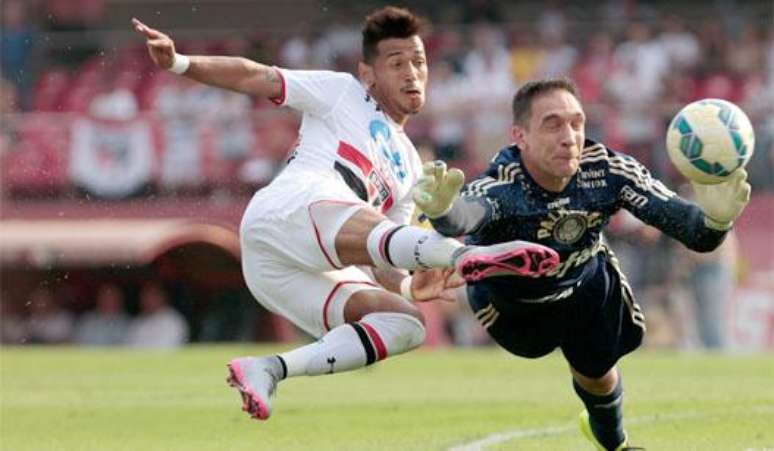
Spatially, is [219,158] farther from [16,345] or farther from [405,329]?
[405,329]

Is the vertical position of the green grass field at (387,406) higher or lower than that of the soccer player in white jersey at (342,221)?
lower

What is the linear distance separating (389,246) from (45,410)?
569 centimetres

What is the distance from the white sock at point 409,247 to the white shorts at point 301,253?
0.39 metres

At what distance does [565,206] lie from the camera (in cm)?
857

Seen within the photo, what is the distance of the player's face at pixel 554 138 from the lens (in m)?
8.44

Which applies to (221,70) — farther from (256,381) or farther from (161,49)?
(256,381)

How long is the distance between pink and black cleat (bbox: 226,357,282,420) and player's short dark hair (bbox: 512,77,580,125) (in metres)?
1.80

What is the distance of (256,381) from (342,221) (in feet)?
3.45

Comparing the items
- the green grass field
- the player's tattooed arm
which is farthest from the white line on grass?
the player's tattooed arm

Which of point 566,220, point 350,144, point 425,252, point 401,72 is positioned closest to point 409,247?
point 425,252

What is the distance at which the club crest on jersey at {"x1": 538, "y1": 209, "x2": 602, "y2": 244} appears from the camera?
8.58 m

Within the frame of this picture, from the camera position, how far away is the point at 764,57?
76.8 ft

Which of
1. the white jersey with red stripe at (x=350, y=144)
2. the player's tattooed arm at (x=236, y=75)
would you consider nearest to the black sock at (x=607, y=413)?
the white jersey with red stripe at (x=350, y=144)

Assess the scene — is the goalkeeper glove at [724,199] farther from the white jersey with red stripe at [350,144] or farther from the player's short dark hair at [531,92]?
the white jersey with red stripe at [350,144]
